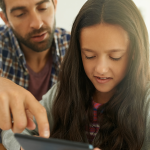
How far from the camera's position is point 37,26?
1.35 m

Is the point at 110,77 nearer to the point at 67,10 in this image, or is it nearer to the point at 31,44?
the point at 31,44

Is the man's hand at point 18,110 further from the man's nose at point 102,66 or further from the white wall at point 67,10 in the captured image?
the white wall at point 67,10

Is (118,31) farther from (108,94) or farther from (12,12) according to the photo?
(12,12)

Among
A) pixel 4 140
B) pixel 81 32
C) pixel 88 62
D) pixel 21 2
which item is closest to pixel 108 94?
pixel 88 62

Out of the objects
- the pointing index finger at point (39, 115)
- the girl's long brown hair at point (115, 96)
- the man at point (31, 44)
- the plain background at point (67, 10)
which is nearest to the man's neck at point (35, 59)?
the man at point (31, 44)

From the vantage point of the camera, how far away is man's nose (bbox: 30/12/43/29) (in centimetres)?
133

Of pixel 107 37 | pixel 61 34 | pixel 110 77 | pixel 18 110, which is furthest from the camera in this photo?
pixel 61 34

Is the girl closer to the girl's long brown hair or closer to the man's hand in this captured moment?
the girl's long brown hair

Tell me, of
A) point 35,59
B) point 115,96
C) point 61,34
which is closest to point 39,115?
point 115,96

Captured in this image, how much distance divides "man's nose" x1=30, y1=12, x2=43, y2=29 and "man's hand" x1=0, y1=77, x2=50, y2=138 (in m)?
0.79

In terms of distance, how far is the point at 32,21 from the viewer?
1.35 m

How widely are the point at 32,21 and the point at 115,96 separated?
80 centimetres

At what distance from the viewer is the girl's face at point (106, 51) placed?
79cm

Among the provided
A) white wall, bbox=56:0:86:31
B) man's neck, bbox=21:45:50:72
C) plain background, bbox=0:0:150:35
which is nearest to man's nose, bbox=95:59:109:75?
man's neck, bbox=21:45:50:72
